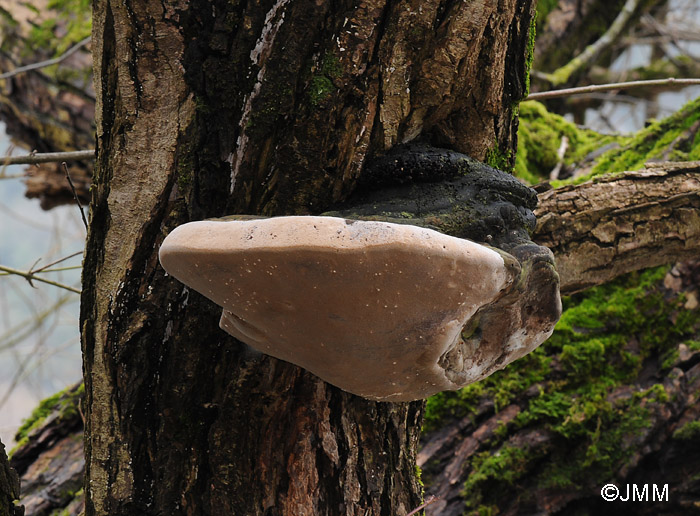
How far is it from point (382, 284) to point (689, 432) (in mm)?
2183

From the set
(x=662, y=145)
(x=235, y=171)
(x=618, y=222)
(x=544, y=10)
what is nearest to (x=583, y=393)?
(x=618, y=222)

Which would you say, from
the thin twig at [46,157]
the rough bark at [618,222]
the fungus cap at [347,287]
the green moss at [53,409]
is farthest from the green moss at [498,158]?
the green moss at [53,409]

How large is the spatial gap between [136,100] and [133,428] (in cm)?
74

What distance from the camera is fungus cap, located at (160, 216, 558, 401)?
98 cm

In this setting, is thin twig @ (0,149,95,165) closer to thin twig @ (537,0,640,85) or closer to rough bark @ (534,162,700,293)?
rough bark @ (534,162,700,293)

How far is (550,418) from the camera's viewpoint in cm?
274

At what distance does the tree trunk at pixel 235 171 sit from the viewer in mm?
1305

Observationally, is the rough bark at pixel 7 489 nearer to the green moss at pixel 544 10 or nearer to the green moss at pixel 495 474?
the green moss at pixel 495 474

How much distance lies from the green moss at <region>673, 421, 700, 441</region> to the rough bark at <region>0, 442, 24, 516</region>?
2428mm

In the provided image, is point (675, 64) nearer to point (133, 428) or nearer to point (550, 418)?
point (550, 418)

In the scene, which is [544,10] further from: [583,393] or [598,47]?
[583,393]

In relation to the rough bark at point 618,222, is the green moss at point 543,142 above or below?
above

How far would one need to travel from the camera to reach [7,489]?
1.46 meters

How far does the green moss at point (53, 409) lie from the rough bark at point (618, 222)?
2.10 m
